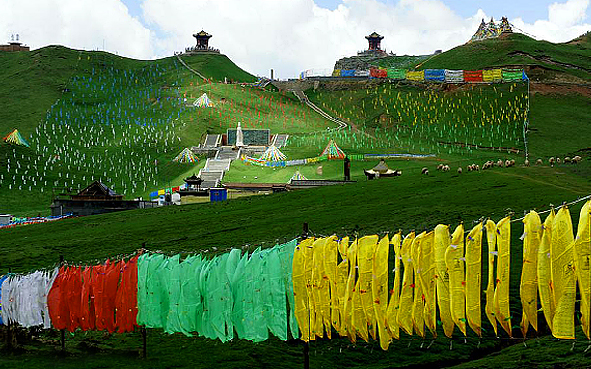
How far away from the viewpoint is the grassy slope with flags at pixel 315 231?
36469 millimetres

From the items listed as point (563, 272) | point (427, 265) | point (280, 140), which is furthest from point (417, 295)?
point (280, 140)

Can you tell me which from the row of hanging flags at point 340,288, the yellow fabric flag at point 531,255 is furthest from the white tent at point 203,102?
the yellow fabric flag at point 531,255

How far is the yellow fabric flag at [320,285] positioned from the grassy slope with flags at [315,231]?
6.04 m

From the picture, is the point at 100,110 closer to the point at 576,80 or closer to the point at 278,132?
the point at 278,132

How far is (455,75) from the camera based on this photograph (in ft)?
552

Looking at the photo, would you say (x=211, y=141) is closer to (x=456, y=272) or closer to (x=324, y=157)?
(x=324, y=157)

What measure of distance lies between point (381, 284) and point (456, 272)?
116 inches

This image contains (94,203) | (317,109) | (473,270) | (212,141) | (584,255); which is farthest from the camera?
(317,109)

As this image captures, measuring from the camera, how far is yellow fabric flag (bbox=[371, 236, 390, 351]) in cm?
2905

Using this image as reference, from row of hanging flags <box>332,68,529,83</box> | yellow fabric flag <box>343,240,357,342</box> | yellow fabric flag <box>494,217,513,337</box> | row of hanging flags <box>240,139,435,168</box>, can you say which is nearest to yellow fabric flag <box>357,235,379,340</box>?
yellow fabric flag <box>343,240,357,342</box>

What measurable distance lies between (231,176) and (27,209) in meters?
26.4

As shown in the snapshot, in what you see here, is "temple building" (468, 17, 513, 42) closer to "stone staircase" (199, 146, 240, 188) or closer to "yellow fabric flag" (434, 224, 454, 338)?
"stone staircase" (199, 146, 240, 188)

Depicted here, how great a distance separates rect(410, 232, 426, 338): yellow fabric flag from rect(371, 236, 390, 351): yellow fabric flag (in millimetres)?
1080

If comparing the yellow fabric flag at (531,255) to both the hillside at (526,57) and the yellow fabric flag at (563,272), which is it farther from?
the hillside at (526,57)
